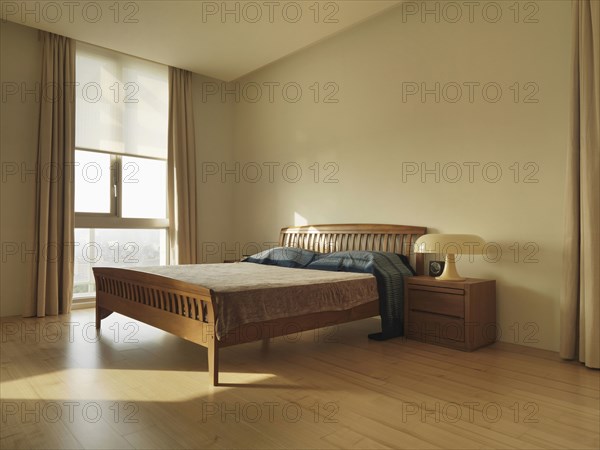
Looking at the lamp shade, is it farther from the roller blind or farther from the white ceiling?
the roller blind

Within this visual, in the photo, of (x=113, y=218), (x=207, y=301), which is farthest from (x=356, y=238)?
(x=113, y=218)

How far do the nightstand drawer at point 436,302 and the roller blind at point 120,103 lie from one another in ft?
12.1

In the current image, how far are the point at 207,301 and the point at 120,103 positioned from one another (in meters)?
3.65

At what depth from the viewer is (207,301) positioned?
255cm

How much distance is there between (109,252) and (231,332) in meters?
3.25

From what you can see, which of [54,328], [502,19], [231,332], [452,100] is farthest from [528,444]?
[54,328]

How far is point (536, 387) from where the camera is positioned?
246 centimetres

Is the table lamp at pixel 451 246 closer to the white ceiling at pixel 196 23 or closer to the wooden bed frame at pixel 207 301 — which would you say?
the wooden bed frame at pixel 207 301

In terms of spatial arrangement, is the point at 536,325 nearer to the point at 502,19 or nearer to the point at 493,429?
the point at 493,429

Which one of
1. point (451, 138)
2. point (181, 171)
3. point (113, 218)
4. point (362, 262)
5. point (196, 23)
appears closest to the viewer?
point (362, 262)

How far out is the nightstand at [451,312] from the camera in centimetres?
321

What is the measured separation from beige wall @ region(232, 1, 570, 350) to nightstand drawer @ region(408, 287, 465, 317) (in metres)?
0.49

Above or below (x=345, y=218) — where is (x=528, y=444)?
below

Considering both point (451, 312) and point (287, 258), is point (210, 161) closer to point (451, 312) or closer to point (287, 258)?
point (287, 258)
